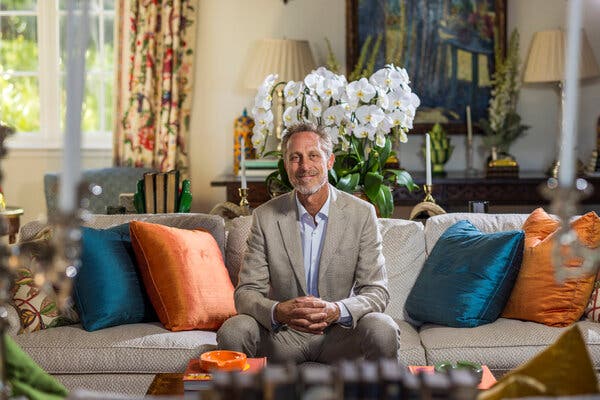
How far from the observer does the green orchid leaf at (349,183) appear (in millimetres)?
3412

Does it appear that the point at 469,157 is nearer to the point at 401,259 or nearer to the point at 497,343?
the point at 401,259

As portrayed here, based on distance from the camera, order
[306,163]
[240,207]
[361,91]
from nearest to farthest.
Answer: [306,163]
[361,91]
[240,207]

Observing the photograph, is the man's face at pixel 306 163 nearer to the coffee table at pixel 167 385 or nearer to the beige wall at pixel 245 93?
the coffee table at pixel 167 385

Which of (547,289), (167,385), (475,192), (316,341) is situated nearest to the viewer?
(167,385)

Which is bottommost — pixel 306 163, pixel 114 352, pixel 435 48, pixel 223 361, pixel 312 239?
pixel 114 352

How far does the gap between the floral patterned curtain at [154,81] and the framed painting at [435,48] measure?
3.48ft

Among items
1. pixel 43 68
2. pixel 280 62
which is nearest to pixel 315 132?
pixel 280 62

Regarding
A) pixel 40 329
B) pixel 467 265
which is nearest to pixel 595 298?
pixel 467 265

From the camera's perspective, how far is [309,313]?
9.18 feet

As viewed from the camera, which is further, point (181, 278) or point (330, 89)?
point (330, 89)

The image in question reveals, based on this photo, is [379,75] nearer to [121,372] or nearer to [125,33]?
[121,372]

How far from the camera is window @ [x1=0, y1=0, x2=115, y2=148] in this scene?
6.00 m

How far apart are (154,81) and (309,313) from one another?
3382 millimetres

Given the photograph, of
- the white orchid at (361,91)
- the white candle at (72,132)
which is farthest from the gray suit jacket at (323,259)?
the white candle at (72,132)
